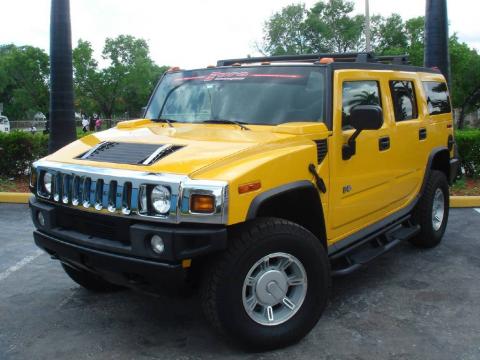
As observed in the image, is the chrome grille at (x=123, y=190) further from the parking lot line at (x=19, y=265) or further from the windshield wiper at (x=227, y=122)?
the parking lot line at (x=19, y=265)

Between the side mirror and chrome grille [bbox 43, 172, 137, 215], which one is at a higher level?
the side mirror

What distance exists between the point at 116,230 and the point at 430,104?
3786 mm

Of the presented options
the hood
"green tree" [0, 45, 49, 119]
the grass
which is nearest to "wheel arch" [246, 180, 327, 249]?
the hood

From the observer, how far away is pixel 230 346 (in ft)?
11.8

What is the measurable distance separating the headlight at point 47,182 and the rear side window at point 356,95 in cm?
216

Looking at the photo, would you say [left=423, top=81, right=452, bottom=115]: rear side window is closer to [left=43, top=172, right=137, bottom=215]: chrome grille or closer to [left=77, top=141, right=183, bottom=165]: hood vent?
[left=77, top=141, right=183, bottom=165]: hood vent

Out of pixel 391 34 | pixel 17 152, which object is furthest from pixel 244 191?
pixel 391 34

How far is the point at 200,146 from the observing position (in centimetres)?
361

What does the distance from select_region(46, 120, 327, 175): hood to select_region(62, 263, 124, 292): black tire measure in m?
1.04

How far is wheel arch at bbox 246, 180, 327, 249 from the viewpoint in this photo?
3627mm

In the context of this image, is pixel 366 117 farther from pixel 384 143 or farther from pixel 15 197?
pixel 15 197

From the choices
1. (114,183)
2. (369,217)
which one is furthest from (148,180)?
(369,217)

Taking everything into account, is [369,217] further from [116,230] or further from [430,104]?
[116,230]

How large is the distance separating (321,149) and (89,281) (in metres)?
2.22
